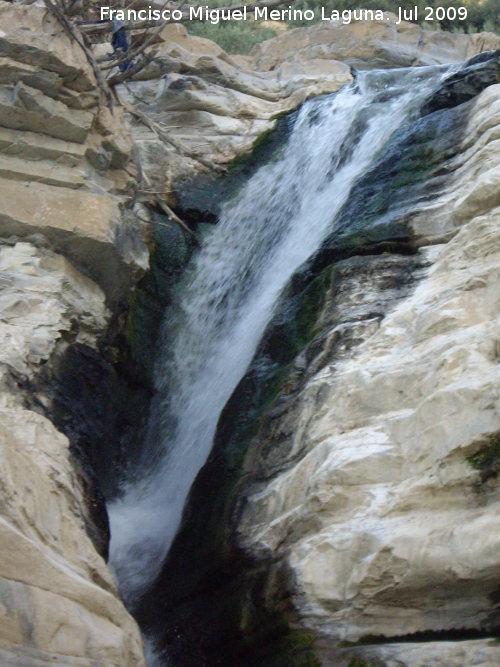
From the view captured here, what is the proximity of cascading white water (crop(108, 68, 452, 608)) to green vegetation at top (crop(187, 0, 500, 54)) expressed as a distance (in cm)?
661

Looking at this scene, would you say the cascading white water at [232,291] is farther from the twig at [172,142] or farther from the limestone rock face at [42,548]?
the limestone rock face at [42,548]

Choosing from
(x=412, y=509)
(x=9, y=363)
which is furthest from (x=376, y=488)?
(x=9, y=363)

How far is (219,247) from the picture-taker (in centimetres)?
989

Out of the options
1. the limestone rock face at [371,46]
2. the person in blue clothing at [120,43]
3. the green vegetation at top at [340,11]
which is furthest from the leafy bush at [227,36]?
the person in blue clothing at [120,43]

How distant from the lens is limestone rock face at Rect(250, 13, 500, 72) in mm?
14664

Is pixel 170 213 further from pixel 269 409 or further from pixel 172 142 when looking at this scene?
pixel 269 409

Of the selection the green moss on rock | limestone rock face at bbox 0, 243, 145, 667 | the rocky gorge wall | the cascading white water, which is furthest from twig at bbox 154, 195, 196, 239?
the green moss on rock

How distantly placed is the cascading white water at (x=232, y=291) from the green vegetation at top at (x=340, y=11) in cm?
661

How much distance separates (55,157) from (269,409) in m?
3.42

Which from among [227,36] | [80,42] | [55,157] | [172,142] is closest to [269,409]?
[55,157]

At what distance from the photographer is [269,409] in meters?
6.18

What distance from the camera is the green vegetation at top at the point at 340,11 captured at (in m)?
17.6

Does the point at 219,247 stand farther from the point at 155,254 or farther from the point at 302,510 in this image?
the point at 302,510

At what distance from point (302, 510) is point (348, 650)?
0.89m
